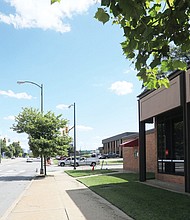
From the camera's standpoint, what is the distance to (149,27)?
14.9 feet

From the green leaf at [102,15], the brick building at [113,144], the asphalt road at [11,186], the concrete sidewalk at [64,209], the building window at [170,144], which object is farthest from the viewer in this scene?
the brick building at [113,144]

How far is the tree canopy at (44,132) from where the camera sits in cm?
2747

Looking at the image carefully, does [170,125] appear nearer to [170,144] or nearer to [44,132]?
[170,144]

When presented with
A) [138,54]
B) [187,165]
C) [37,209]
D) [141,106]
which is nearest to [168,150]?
[141,106]

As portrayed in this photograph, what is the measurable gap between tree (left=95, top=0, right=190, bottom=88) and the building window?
42.4ft

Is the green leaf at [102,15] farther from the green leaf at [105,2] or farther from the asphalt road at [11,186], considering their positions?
the asphalt road at [11,186]

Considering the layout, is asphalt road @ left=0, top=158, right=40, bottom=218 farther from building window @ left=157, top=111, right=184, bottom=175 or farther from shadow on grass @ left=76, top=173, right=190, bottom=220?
building window @ left=157, top=111, right=184, bottom=175

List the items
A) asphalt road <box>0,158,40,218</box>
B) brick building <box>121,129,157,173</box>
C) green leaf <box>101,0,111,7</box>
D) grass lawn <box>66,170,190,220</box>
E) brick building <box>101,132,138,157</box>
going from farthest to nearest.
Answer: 1. brick building <box>101,132,138,157</box>
2. brick building <box>121,129,157,173</box>
3. asphalt road <box>0,158,40,218</box>
4. grass lawn <box>66,170,190,220</box>
5. green leaf <box>101,0,111,7</box>

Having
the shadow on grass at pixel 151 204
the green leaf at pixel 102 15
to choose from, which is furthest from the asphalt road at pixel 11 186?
the green leaf at pixel 102 15

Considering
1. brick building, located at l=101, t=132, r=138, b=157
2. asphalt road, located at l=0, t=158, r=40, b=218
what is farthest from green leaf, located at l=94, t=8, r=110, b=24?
brick building, located at l=101, t=132, r=138, b=157

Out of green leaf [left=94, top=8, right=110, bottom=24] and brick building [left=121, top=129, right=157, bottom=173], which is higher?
green leaf [left=94, top=8, right=110, bottom=24]

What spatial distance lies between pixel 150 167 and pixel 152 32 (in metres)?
23.4

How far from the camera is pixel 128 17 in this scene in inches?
168

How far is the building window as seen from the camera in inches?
711
